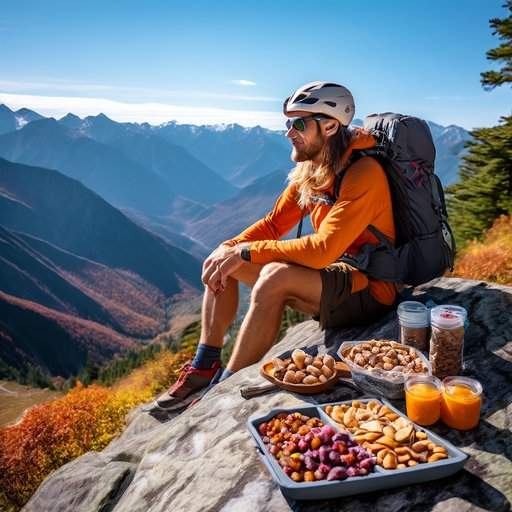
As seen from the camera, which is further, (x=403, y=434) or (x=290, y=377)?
(x=290, y=377)

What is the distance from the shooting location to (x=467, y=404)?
3533 millimetres

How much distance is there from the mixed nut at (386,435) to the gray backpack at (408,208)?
174 cm

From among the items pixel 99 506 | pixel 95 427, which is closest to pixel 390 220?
pixel 99 506

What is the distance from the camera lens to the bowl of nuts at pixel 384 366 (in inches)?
158

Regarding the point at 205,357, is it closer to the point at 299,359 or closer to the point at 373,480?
the point at 299,359

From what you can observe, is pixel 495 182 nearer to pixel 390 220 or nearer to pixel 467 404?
pixel 390 220

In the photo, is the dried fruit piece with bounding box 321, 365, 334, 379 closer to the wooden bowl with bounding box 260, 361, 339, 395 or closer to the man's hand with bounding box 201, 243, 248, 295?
the wooden bowl with bounding box 260, 361, 339, 395

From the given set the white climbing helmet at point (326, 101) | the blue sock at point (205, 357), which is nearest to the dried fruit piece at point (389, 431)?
the blue sock at point (205, 357)

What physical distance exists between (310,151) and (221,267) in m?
1.54

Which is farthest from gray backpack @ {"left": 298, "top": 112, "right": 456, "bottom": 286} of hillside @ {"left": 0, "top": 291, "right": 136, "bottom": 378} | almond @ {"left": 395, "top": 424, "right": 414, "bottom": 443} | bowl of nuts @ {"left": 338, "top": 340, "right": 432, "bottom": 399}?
hillside @ {"left": 0, "top": 291, "right": 136, "bottom": 378}

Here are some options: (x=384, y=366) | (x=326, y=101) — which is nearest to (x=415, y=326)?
(x=384, y=366)

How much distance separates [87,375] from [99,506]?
292 ft

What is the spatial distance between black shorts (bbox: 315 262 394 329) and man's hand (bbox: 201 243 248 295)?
3.07 ft

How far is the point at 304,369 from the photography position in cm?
459
